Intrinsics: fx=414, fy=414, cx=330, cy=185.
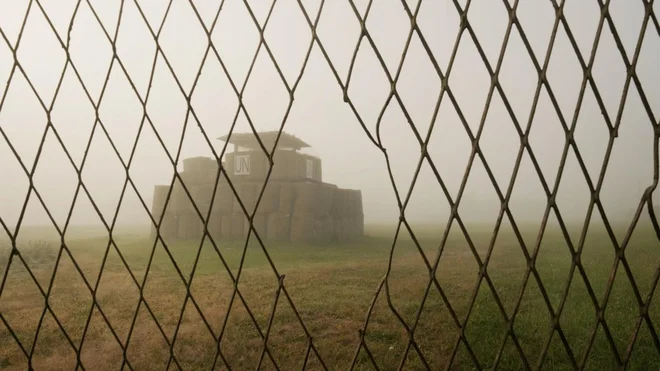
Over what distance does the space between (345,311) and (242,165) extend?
177 cm

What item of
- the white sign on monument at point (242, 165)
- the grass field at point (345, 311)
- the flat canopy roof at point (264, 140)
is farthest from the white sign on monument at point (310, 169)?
the grass field at point (345, 311)

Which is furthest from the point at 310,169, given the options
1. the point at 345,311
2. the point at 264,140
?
the point at 345,311

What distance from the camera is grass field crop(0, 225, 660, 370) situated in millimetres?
1557

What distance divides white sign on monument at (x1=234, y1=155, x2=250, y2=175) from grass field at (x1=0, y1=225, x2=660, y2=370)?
0.91 metres

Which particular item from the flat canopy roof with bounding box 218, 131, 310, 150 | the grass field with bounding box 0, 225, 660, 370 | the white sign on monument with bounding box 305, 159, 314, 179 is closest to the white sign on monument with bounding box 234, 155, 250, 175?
the flat canopy roof with bounding box 218, 131, 310, 150

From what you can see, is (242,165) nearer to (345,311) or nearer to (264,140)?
(264,140)

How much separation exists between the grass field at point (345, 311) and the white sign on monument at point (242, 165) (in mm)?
912

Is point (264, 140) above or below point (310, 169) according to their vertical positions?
above

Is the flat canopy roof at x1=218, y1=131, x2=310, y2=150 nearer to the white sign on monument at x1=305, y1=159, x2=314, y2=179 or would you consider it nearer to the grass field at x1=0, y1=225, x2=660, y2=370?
the white sign on monument at x1=305, y1=159, x2=314, y2=179

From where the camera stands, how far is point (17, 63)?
99cm

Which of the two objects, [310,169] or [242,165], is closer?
[242,165]

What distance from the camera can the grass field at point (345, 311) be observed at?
1557 millimetres

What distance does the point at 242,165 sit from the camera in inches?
129

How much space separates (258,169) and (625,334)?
2539mm
